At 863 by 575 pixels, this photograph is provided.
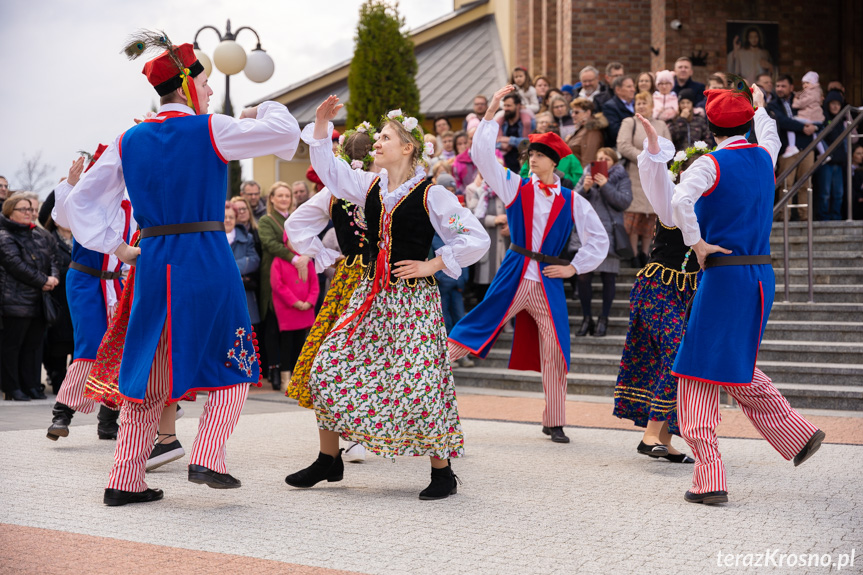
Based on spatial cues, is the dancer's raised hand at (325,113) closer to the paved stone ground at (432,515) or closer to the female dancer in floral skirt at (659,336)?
the paved stone ground at (432,515)

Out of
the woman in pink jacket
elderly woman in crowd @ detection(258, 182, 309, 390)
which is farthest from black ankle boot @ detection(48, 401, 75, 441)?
elderly woman in crowd @ detection(258, 182, 309, 390)

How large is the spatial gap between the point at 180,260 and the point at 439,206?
54.9 inches

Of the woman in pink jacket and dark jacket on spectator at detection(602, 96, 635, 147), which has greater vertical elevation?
dark jacket on spectator at detection(602, 96, 635, 147)

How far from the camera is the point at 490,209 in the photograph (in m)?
11.7

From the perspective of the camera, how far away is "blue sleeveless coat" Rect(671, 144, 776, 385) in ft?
16.7

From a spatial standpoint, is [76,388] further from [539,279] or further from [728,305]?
[728,305]

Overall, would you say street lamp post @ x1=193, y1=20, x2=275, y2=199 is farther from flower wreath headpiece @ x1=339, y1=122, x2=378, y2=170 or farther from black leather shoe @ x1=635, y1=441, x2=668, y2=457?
black leather shoe @ x1=635, y1=441, x2=668, y2=457

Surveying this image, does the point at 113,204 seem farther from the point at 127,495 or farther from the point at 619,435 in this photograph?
the point at 619,435

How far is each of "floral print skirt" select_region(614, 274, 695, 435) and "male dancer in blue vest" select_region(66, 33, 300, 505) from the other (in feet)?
8.96

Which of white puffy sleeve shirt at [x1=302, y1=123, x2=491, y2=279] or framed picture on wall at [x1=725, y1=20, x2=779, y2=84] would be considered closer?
white puffy sleeve shirt at [x1=302, y1=123, x2=491, y2=279]

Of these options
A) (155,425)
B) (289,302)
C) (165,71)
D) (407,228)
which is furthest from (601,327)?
(165,71)

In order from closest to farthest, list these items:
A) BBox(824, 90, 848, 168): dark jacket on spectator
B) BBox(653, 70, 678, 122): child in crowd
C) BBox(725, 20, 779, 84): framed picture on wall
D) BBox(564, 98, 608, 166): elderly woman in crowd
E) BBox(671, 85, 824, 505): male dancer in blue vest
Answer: BBox(671, 85, 824, 505): male dancer in blue vest → BBox(564, 98, 608, 166): elderly woman in crowd → BBox(653, 70, 678, 122): child in crowd → BBox(824, 90, 848, 168): dark jacket on spectator → BBox(725, 20, 779, 84): framed picture on wall

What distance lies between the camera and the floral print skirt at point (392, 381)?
16.7ft

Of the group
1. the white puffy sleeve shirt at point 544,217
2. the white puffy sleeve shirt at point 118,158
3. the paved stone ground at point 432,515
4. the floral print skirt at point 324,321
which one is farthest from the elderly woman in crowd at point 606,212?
the white puffy sleeve shirt at point 118,158
